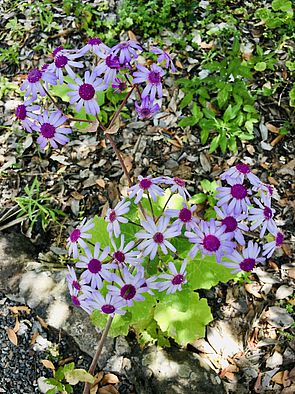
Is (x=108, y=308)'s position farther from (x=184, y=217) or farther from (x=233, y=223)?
(x=233, y=223)

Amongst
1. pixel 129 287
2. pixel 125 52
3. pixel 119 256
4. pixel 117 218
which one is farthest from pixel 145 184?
pixel 125 52

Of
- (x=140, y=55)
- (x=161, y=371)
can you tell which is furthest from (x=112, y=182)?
(x=161, y=371)

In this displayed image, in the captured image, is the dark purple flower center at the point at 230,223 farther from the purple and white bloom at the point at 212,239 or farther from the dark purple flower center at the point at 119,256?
the dark purple flower center at the point at 119,256

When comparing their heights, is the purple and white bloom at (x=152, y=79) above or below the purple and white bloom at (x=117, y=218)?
above

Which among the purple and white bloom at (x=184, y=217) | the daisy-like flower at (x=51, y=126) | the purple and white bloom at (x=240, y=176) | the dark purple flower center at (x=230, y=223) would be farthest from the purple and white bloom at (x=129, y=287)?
the daisy-like flower at (x=51, y=126)

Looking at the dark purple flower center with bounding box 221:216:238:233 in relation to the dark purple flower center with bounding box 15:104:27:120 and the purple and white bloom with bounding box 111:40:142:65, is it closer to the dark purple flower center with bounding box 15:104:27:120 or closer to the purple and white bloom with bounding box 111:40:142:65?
the purple and white bloom with bounding box 111:40:142:65

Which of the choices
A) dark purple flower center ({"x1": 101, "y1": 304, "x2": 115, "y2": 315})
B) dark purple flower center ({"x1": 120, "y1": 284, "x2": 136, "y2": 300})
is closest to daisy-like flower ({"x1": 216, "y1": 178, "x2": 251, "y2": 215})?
dark purple flower center ({"x1": 120, "y1": 284, "x2": 136, "y2": 300})
